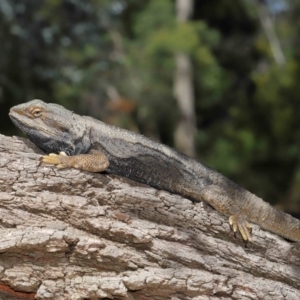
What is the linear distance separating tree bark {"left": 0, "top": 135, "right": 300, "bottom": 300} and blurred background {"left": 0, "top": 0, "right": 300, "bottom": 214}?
33.3 ft

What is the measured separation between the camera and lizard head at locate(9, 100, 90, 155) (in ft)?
16.2

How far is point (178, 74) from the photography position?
2186cm

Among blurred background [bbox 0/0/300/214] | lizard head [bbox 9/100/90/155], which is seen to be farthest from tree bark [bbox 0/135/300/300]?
blurred background [bbox 0/0/300/214]

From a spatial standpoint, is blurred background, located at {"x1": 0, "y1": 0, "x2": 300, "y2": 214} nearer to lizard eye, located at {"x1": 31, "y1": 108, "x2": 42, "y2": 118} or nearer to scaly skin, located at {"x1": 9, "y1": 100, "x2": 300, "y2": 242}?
scaly skin, located at {"x1": 9, "y1": 100, "x2": 300, "y2": 242}

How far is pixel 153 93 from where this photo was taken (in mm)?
21562

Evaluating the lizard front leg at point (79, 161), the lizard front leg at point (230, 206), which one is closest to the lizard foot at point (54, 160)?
the lizard front leg at point (79, 161)

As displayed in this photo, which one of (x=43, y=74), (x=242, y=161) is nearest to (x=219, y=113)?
(x=242, y=161)

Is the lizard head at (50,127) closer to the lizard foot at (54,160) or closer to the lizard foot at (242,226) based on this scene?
the lizard foot at (54,160)

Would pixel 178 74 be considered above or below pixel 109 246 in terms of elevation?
above

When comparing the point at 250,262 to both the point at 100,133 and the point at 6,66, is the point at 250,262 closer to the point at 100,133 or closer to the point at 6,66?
the point at 100,133

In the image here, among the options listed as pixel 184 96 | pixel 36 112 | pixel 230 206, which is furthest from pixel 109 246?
pixel 184 96

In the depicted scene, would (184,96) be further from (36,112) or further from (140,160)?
(36,112)

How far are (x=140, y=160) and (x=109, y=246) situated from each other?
3.46 ft

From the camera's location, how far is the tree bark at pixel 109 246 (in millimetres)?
4223
